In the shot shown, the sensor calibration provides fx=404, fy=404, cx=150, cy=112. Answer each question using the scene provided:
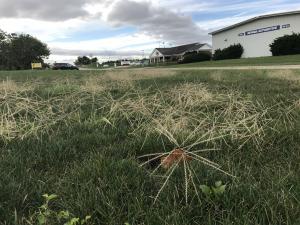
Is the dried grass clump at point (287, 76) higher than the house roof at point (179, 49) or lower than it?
lower

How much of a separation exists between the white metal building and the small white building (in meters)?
34.3

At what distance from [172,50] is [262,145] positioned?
113 meters

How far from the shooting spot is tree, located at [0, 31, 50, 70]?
4033 inches

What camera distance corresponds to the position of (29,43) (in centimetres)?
10488

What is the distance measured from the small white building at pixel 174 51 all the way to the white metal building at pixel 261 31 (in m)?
34.3

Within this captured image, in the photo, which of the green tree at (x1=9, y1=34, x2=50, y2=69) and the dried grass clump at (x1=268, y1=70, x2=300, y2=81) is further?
the green tree at (x1=9, y1=34, x2=50, y2=69)

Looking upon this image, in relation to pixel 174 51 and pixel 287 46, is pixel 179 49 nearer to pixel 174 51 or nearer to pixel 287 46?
pixel 174 51

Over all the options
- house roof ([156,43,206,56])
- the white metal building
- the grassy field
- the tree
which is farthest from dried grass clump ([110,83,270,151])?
the tree

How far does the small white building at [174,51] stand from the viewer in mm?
101250

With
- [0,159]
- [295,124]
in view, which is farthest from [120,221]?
[295,124]

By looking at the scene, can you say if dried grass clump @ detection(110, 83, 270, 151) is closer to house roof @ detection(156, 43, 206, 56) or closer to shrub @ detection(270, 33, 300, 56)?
shrub @ detection(270, 33, 300, 56)

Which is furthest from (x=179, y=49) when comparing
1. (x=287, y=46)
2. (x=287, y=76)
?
(x=287, y=76)

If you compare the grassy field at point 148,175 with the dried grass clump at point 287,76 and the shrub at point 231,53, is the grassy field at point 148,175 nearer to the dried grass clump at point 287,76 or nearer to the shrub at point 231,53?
Answer: the dried grass clump at point 287,76

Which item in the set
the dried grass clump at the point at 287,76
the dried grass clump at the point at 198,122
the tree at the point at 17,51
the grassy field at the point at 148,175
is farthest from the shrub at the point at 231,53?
the tree at the point at 17,51
